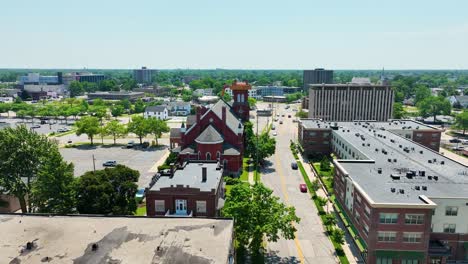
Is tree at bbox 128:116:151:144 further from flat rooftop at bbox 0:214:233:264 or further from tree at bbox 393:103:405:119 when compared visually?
tree at bbox 393:103:405:119

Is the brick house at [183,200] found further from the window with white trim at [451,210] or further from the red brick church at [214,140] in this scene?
the window with white trim at [451,210]

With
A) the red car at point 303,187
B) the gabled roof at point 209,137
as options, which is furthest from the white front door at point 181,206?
the red car at point 303,187

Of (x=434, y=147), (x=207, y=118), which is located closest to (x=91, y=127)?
(x=207, y=118)

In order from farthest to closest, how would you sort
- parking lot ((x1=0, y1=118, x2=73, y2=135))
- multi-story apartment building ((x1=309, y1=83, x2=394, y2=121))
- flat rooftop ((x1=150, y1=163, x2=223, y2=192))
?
1. parking lot ((x1=0, y1=118, x2=73, y2=135))
2. multi-story apartment building ((x1=309, y1=83, x2=394, y2=121))
3. flat rooftop ((x1=150, y1=163, x2=223, y2=192))

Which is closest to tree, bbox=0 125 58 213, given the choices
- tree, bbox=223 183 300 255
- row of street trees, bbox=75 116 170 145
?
tree, bbox=223 183 300 255

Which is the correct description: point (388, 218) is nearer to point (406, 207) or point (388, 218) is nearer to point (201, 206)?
point (406, 207)
